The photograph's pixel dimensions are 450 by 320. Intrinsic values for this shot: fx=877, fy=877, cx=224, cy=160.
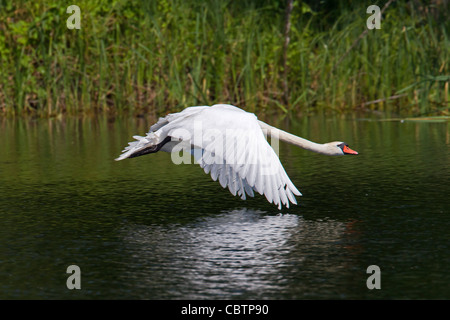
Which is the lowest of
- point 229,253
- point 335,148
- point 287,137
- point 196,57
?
point 229,253

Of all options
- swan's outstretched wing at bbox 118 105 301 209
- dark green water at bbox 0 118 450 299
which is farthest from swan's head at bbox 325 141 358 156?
swan's outstretched wing at bbox 118 105 301 209

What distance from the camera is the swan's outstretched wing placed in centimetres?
610

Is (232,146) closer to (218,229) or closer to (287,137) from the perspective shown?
(218,229)

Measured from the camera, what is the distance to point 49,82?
47.8 ft

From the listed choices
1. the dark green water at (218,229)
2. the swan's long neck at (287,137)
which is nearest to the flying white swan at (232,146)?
the swan's long neck at (287,137)

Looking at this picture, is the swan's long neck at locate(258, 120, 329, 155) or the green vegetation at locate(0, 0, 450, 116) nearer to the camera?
the swan's long neck at locate(258, 120, 329, 155)

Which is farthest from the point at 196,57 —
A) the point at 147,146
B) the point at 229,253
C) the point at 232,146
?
the point at 229,253

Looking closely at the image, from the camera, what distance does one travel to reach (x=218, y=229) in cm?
593

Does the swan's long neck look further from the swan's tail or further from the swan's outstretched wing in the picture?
the swan's tail

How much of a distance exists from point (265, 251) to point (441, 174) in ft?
11.3

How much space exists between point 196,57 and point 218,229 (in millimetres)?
8838

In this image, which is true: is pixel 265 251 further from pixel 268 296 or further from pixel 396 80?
pixel 396 80

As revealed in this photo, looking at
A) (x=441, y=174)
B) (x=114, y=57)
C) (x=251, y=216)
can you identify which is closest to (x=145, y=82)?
(x=114, y=57)

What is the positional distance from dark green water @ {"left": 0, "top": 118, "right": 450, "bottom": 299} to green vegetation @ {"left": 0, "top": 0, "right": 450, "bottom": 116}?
4.37 metres
